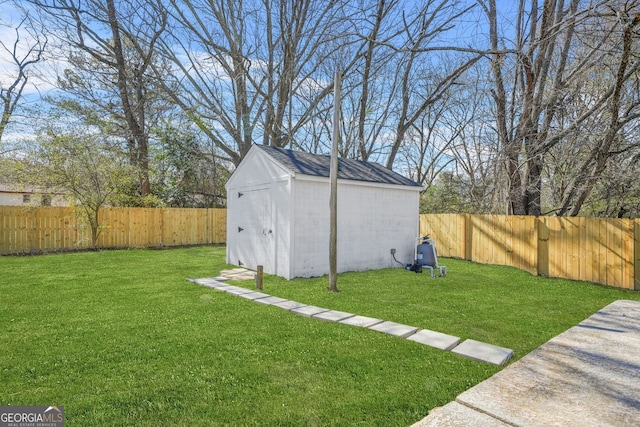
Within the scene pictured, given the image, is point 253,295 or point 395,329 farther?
point 253,295

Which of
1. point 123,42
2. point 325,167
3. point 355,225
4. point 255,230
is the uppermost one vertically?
point 123,42

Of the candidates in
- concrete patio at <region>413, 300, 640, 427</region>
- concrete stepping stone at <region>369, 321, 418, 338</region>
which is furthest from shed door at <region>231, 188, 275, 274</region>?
concrete patio at <region>413, 300, 640, 427</region>

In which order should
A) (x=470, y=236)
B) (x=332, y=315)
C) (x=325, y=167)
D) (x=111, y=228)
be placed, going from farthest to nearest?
(x=111, y=228) → (x=470, y=236) → (x=325, y=167) → (x=332, y=315)

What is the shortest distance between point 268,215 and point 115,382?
16.4 ft

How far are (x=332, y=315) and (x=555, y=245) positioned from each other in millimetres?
6092

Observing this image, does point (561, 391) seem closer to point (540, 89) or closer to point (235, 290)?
point (235, 290)

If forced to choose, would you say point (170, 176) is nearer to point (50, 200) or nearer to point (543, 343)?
point (50, 200)

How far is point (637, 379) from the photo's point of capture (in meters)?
2.54

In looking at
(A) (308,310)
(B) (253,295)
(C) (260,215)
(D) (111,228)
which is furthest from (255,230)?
(D) (111,228)

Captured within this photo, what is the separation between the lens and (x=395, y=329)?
3.64 metres

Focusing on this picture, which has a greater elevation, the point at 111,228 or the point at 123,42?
the point at 123,42

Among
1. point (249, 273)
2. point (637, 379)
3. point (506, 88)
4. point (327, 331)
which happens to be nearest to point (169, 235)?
point (249, 273)

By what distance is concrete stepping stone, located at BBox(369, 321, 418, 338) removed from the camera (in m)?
3.51

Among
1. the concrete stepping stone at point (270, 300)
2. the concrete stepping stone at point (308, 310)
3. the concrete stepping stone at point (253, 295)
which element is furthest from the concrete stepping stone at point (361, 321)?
the concrete stepping stone at point (253, 295)
